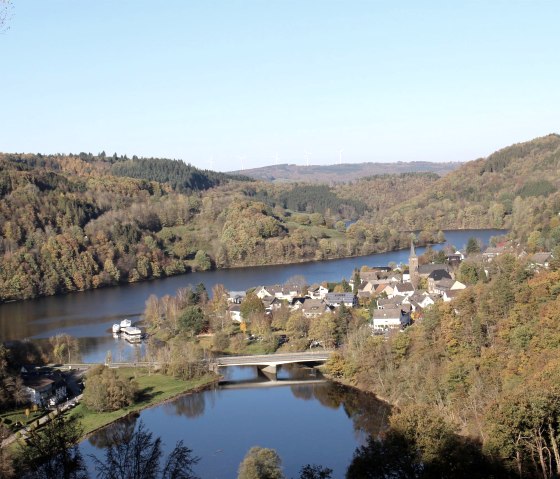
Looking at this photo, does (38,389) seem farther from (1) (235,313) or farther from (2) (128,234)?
(2) (128,234)

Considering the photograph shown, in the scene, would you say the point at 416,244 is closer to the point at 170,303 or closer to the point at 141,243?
the point at 141,243

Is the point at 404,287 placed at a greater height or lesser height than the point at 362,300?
greater

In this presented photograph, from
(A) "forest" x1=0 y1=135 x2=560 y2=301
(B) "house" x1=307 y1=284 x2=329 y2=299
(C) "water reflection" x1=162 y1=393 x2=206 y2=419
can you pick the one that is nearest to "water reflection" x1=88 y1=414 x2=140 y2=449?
(C) "water reflection" x1=162 y1=393 x2=206 y2=419

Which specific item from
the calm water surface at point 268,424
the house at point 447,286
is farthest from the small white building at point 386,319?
the calm water surface at point 268,424

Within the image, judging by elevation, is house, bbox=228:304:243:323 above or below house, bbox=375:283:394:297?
below

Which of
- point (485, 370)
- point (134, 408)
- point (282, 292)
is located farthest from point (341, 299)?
point (485, 370)

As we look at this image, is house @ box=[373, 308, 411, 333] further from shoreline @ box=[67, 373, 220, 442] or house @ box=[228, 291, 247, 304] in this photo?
house @ box=[228, 291, 247, 304]

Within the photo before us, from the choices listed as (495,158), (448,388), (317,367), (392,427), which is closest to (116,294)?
(317,367)
